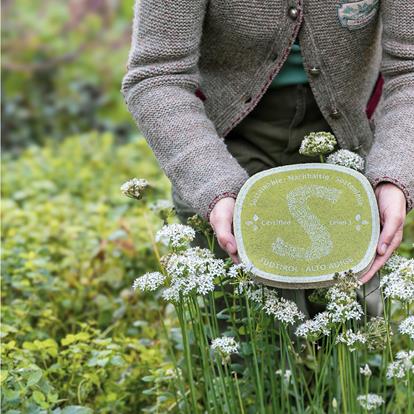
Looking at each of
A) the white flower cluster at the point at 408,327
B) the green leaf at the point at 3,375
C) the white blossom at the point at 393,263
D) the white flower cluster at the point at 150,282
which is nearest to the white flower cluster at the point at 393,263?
the white blossom at the point at 393,263

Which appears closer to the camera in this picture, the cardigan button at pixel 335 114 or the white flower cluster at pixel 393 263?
the white flower cluster at pixel 393 263

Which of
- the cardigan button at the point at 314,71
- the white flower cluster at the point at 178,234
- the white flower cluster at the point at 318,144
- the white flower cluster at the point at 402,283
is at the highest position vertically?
the cardigan button at the point at 314,71

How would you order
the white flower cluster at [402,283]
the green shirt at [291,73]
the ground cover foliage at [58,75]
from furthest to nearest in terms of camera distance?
the ground cover foliage at [58,75] → the green shirt at [291,73] → the white flower cluster at [402,283]

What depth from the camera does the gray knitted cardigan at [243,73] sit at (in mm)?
1678

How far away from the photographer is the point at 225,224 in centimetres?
158

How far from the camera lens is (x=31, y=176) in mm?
3809

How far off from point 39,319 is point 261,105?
0.94 m

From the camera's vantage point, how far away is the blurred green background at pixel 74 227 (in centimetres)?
206

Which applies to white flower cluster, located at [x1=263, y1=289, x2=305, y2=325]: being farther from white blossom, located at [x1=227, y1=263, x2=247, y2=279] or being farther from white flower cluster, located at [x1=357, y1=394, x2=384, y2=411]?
white flower cluster, located at [x1=357, y1=394, x2=384, y2=411]

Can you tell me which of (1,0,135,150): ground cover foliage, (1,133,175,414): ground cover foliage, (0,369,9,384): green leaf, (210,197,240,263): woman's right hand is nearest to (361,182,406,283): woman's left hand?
(210,197,240,263): woman's right hand

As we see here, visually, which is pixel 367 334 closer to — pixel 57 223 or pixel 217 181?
pixel 217 181

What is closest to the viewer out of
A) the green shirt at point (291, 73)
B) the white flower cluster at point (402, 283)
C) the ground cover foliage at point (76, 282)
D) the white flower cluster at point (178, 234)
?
the white flower cluster at point (402, 283)

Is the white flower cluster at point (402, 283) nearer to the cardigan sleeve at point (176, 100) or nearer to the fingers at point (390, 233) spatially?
the fingers at point (390, 233)

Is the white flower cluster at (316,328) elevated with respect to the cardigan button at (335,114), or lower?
lower
